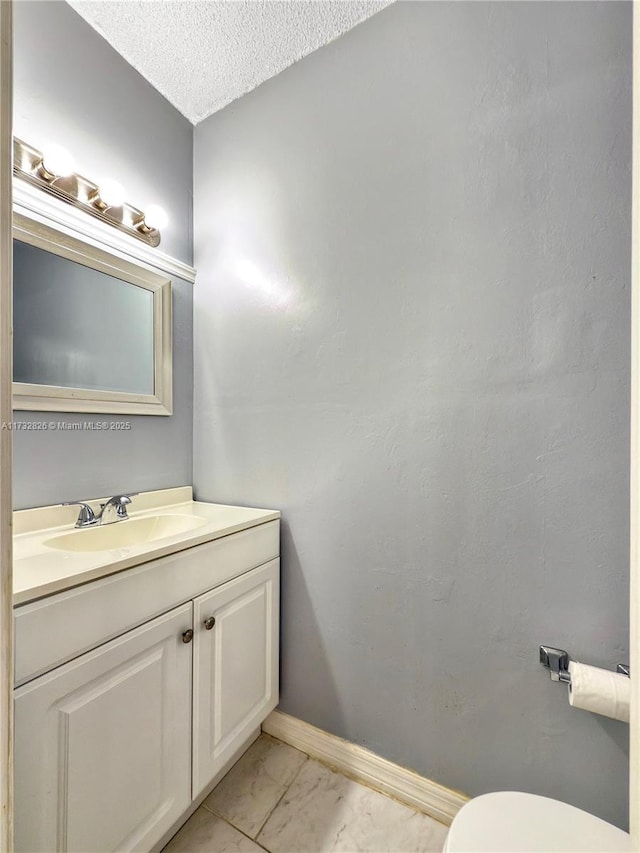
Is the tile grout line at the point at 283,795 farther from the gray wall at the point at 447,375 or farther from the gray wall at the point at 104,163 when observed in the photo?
the gray wall at the point at 104,163

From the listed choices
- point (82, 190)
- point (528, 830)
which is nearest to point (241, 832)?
point (528, 830)

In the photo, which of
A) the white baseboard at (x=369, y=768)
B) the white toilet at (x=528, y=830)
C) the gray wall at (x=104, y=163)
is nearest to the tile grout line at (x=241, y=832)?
the white baseboard at (x=369, y=768)

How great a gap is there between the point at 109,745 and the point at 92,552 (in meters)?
0.41

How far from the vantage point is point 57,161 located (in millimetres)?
1108

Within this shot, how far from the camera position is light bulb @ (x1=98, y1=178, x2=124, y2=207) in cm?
124

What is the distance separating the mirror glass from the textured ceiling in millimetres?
826

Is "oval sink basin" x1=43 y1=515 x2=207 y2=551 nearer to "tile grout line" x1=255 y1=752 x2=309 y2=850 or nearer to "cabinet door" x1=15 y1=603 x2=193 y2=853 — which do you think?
"cabinet door" x1=15 y1=603 x2=193 y2=853

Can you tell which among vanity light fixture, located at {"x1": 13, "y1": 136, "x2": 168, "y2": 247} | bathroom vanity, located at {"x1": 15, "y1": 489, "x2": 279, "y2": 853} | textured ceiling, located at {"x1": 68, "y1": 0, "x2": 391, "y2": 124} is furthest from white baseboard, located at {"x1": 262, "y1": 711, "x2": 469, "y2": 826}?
textured ceiling, located at {"x1": 68, "y1": 0, "x2": 391, "y2": 124}

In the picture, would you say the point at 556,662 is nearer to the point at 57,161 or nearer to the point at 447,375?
the point at 447,375

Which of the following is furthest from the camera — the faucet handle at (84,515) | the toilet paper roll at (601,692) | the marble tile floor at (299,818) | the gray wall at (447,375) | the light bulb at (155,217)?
the light bulb at (155,217)

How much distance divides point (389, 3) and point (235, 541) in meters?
1.74

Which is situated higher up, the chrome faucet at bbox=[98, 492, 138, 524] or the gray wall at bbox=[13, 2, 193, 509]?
the gray wall at bbox=[13, 2, 193, 509]

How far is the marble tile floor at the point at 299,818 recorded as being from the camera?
102 cm

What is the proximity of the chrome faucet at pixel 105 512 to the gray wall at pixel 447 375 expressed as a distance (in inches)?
15.3
